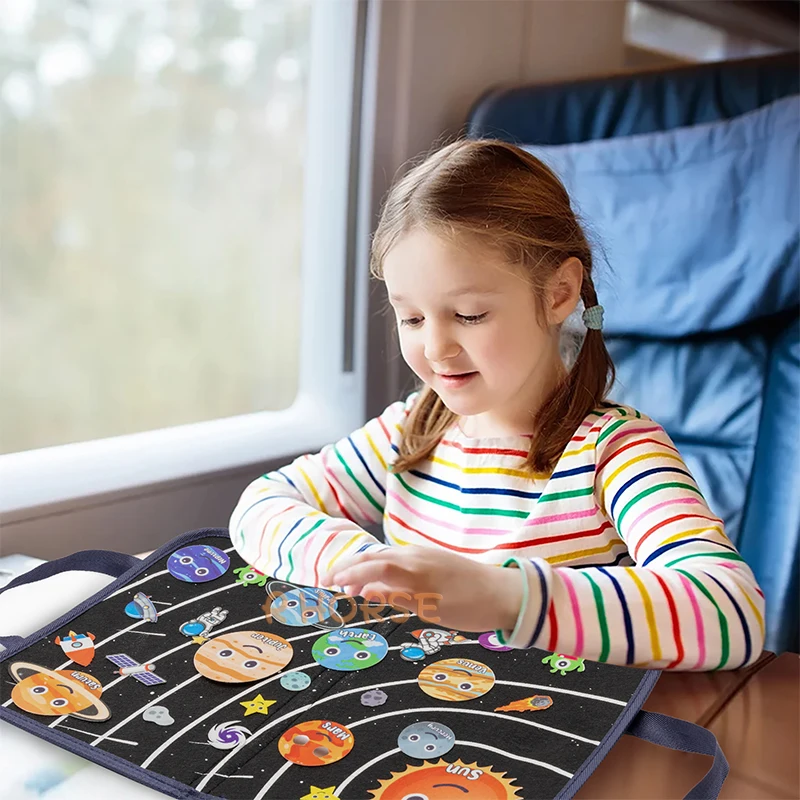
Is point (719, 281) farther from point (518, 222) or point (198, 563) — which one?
point (198, 563)

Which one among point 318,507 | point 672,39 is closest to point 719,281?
point 318,507

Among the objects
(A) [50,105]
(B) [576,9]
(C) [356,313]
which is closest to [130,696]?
(C) [356,313]

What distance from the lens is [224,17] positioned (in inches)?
56.4

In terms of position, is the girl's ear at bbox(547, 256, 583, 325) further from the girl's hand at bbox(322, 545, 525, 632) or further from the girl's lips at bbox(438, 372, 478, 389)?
the girl's hand at bbox(322, 545, 525, 632)

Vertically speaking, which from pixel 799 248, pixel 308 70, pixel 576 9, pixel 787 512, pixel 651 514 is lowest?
pixel 787 512

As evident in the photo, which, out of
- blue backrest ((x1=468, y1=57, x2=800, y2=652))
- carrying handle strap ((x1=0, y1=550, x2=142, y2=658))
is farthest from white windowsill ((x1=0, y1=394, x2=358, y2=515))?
blue backrest ((x1=468, y1=57, x2=800, y2=652))

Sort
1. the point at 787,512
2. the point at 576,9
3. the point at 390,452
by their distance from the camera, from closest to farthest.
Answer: the point at 390,452, the point at 787,512, the point at 576,9

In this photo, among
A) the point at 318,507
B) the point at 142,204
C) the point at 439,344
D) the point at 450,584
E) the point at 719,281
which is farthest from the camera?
the point at 142,204

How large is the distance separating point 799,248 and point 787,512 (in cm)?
31

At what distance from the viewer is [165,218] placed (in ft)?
5.16

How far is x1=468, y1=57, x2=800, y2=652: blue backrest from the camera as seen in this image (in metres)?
1.07

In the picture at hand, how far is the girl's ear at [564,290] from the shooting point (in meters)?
0.81

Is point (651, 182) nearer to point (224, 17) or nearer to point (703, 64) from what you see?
point (703, 64)

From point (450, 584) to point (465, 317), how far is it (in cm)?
29
